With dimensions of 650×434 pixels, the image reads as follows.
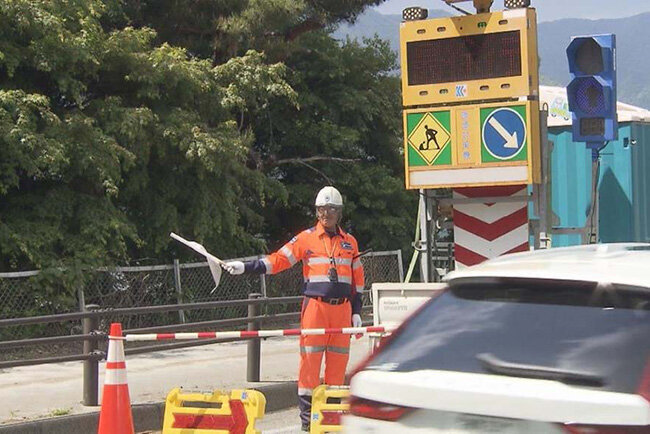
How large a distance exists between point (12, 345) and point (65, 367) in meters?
3.79

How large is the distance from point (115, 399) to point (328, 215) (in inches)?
86.6

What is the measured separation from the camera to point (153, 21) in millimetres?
21688

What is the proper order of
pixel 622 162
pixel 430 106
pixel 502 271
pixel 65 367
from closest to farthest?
pixel 502 271, pixel 430 106, pixel 622 162, pixel 65 367

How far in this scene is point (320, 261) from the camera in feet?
30.7

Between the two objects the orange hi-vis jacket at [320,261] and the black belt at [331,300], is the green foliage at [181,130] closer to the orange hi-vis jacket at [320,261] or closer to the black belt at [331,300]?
the orange hi-vis jacket at [320,261]

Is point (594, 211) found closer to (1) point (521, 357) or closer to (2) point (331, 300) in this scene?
(2) point (331, 300)

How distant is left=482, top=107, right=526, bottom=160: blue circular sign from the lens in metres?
11.2

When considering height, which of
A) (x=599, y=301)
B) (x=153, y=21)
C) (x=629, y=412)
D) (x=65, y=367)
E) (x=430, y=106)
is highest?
(x=153, y=21)

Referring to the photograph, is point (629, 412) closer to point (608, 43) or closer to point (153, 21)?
point (608, 43)

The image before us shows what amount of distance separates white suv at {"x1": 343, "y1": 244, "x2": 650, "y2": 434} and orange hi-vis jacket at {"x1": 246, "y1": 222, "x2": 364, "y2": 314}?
448 cm

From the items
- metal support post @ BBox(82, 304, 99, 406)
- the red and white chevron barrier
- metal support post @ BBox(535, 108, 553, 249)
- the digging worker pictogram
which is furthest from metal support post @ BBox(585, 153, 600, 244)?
metal support post @ BBox(82, 304, 99, 406)

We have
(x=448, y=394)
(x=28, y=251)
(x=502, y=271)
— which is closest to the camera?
(x=448, y=394)

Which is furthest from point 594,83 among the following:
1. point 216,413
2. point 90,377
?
point 90,377

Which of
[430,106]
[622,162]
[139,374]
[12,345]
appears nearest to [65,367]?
[139,374]
